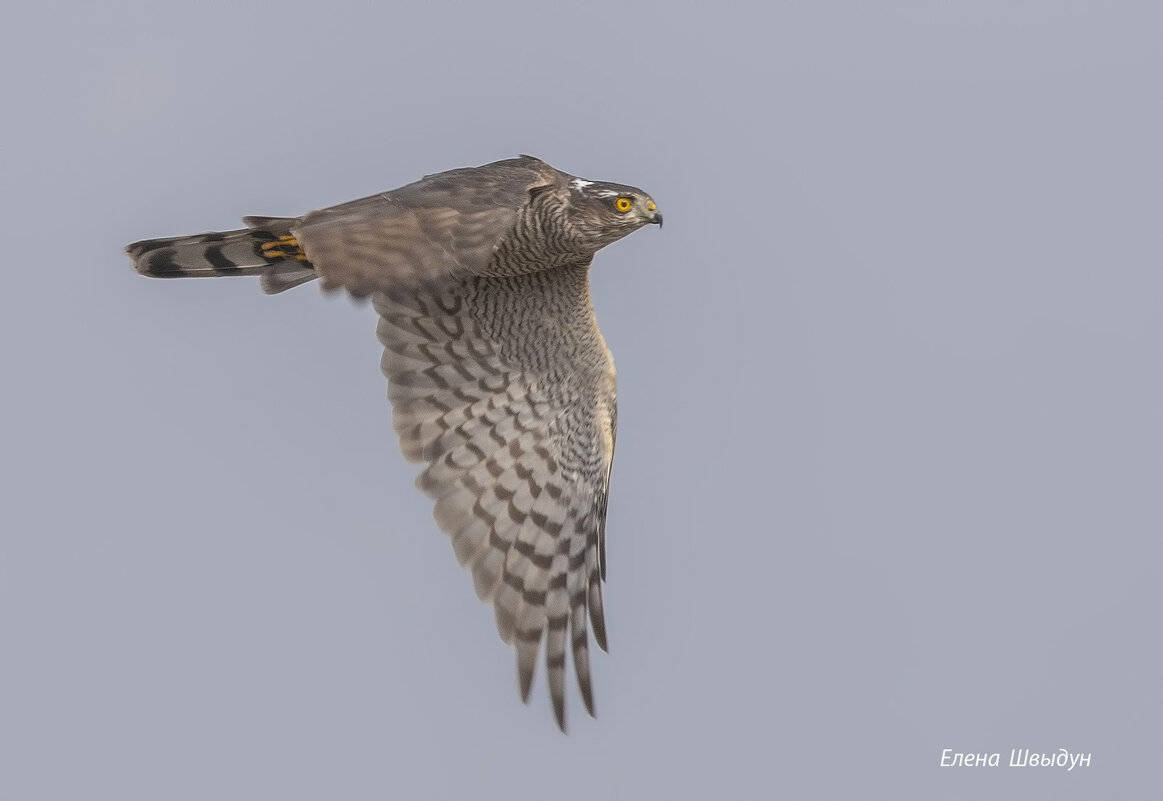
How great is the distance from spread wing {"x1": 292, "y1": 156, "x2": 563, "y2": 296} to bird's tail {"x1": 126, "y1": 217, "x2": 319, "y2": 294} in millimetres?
1233

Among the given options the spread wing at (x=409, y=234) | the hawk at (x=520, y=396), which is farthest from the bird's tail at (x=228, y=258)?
the spread wing at (x=409, y=234)

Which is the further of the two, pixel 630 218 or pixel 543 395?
pixel 543 395

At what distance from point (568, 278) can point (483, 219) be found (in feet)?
6.60

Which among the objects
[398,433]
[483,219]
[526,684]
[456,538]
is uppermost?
[483,219]

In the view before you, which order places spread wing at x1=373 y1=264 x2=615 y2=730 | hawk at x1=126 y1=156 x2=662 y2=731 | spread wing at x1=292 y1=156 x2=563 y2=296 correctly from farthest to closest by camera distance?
spread wing at x1=373 y1=264 x2=615 y2=730, hawk at x1=126 y1=156 x2=662 y2=731, spread wing at x1=292 y1=156 x2=563 y2=296

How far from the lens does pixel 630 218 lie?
32.9 ft

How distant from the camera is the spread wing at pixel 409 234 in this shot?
7898 millimetres

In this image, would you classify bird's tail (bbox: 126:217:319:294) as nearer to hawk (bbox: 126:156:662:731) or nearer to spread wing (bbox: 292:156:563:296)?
hawk (bbox: 126:156:662:731)

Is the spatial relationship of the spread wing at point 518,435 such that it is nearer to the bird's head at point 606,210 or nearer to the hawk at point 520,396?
the hawk at point 520,396

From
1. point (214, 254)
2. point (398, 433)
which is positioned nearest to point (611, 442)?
point (398, 433)

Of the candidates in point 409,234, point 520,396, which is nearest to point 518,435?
point 520,396

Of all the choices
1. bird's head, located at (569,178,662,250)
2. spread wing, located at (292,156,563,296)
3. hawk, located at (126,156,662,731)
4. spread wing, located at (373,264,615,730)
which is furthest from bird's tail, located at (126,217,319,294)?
bird's head, located at (569,178,662,250)

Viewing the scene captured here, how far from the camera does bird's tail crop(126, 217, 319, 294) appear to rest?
32.8ft

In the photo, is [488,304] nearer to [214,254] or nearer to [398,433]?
[398,433]
